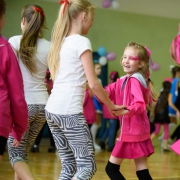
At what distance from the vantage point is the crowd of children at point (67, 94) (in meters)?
2.56

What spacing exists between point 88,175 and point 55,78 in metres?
0.63

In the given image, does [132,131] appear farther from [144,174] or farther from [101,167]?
[101,167]

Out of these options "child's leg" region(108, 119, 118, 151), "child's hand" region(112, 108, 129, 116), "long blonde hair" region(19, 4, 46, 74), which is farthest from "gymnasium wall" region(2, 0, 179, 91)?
"child's hand" region(112, 108, 129, 116)

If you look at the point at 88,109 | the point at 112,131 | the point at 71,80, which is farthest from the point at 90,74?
the point at 112,131

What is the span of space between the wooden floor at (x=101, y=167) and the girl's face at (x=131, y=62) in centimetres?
169

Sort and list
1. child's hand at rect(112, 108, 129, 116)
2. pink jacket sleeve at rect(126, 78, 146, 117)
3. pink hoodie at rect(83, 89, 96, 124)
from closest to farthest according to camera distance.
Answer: child's hand at rect(112, 108, 129, 116) → pink jacket sleeve at rect(126, 78, 146, 117) → pink hoodie at rect(83, 89, 96, 124)

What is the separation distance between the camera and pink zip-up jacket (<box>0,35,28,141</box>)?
2494 millimetres

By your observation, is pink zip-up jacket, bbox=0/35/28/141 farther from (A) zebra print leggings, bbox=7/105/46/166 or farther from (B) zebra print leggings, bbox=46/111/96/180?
(A) zebra print leggings, bbox=7/105/46/166

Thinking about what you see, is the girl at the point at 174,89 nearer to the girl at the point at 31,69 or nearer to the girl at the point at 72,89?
the girl at the point at 31,69

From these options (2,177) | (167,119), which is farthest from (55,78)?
(167,119)

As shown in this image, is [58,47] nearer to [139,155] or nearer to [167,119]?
[139,155]

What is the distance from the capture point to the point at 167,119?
8766 mm

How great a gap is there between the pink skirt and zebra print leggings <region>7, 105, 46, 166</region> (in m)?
0.62

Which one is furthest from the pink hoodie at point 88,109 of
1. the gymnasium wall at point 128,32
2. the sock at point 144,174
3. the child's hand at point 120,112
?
the child's hand at point 120,112
